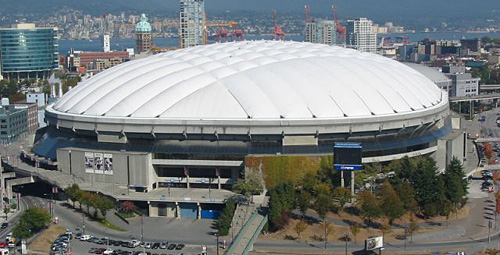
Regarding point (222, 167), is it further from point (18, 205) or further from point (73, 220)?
point (18, 205)

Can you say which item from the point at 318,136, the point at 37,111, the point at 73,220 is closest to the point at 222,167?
the point at 318,136

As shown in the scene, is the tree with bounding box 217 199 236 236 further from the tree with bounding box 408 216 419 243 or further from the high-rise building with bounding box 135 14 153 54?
the high-rise building with bounding box 135 14 153 54

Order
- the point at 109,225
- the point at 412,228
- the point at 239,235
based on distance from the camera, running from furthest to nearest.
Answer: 1. the point at 109,225
2. the point at 412,228
3. the point at 239,235

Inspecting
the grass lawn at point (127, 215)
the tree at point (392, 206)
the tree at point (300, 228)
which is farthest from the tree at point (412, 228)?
the grass lawn at point (127, 215)

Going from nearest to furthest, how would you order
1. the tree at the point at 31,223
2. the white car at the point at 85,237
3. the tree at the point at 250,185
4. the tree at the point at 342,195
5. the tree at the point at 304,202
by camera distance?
the tree at the point at 31,223 < the white car at the point at 85,237 < the tree at the point at 304,202 < the tree at the point at 342,195 < the tree at the point at 250,185

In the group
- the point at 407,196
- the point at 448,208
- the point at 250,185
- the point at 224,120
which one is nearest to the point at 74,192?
the point at 224,120

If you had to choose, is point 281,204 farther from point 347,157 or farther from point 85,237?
point 85,237

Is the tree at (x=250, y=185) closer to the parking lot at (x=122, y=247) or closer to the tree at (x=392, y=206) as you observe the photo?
the parking lot at (x=122, y=247)
